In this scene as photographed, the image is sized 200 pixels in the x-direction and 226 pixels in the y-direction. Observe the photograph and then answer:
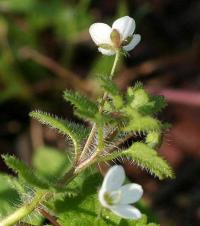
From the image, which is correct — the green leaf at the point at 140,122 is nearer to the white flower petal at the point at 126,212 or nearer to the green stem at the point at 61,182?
the green stem at the point at 61,182

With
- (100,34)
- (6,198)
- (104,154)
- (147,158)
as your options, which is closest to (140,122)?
(147,158)

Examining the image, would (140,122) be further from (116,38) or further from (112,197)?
(116,38)

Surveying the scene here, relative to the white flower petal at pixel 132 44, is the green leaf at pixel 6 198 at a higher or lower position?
lower

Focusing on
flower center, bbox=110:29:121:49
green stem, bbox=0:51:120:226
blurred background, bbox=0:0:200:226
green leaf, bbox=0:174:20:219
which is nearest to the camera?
green stem, bbox=0:51:120:226

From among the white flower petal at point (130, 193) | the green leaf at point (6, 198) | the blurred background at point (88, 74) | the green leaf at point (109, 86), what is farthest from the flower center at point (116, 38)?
the blurred background at point (88, 74)

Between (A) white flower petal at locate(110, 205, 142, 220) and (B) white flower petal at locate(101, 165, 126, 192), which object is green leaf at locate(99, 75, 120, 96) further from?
(A) white flower petal at locate(110, 205, 142, 220)

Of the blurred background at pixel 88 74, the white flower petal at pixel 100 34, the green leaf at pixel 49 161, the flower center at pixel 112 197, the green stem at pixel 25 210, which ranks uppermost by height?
the blurred background at pixel 88 74

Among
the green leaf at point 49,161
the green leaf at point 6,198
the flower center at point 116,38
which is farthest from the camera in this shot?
the green leaf at point 49,161

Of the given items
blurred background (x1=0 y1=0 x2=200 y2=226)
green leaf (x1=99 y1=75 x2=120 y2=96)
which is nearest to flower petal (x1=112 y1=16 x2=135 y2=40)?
green leaf (x1=99 y1=75 x2=120 y2=96)
